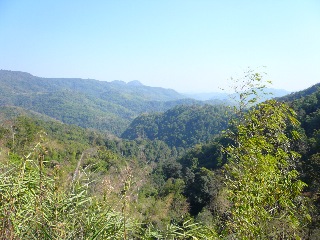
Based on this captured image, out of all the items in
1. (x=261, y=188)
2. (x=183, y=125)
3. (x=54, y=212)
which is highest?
(x=54, y=212)

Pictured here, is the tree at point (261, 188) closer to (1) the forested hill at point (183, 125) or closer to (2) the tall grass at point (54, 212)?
(2) the tall grass at point (54, 212)

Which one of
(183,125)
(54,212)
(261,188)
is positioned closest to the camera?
(54,212)

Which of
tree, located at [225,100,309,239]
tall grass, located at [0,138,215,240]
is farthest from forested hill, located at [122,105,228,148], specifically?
tall grass, located at [0,138,215,240]

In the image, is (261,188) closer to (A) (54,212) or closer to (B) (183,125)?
(A) (54,212)

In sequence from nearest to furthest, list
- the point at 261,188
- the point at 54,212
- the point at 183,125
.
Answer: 1. the point at 54,212
2. the point at 261,188
3. the point at 183,125

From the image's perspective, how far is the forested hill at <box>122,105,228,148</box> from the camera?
64.0 metres

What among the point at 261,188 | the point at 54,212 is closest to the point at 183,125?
the point at 261,188

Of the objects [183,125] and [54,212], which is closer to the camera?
[54,212]

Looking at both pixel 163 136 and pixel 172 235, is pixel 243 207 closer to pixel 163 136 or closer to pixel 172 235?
pixel 172 235

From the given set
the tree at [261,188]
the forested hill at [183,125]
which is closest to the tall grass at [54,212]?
the tree at [261,188]

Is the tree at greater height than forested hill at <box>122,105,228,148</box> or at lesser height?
greater

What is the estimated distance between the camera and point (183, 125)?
73.5 metres

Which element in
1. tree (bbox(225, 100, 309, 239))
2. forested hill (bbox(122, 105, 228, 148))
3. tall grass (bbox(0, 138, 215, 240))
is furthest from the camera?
forested hill (bbox(122, 105, 228, 148))

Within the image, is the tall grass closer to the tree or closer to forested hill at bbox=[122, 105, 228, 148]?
the tree
